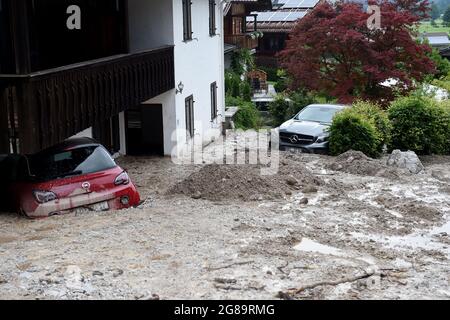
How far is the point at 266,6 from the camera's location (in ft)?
126

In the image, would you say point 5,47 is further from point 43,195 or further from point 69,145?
point 43,195

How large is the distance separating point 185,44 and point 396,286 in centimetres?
1279

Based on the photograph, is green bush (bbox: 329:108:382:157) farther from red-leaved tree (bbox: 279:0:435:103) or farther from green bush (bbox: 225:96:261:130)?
green bush (bbox: 225:96:261:130)

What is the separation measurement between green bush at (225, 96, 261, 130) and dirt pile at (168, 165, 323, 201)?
43.4 ft

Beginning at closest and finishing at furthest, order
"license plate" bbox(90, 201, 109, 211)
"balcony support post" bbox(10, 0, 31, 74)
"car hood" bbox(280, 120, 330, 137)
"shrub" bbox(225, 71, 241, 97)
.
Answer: "balcony support post" bbox(10, 0, 31, 74) < "license plate" bbox(90, 201, 109, 211) < "car hood" bbox(280, 120, 330, 137) < "shrub" bbox(225, 71, 241, 97)

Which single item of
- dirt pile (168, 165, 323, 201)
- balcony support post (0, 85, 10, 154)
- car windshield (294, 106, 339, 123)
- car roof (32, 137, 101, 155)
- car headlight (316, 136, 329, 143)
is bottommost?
car headlight (316, 136, 329, 143)

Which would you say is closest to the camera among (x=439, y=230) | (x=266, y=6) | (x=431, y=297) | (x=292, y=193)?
(x=431, y=297)

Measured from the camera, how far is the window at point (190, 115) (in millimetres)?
19652

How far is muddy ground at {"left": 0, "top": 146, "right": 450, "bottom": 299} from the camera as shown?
282 inches

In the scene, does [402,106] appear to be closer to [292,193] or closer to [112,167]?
[292,193]

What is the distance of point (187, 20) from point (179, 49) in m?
1.42

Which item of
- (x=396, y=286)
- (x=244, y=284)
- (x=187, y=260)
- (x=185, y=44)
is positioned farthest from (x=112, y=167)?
(x=185, y=44)

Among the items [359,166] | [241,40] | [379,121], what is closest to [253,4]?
[241,40]

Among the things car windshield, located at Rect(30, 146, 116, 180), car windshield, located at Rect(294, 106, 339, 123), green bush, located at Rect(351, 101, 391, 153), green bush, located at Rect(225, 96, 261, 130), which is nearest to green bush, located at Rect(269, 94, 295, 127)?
green bush, located at Rect(225, 96, 261, 130)
